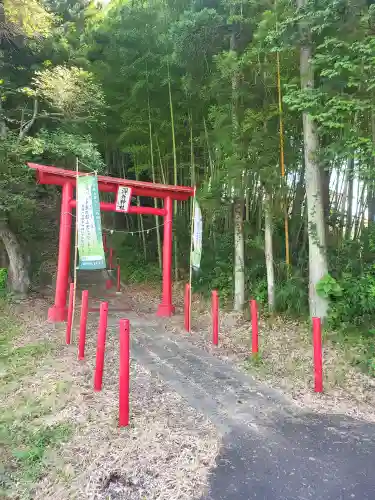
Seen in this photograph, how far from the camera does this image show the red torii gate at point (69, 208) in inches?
284

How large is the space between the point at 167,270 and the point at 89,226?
116 inches

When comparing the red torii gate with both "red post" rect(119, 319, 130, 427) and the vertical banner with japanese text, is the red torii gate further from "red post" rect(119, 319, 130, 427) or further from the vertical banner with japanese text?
"red post" rect(119, 319, 130, 427)

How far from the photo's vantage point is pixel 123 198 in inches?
311

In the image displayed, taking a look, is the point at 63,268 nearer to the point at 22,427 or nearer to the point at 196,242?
the point at 196,242

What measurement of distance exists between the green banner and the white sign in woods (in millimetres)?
1801

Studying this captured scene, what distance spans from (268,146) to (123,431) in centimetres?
497

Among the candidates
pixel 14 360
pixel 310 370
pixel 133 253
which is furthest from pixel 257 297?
pixel 133 253

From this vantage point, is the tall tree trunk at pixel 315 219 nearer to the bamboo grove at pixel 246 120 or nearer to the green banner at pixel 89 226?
the bamboo grove at pixel 246 120

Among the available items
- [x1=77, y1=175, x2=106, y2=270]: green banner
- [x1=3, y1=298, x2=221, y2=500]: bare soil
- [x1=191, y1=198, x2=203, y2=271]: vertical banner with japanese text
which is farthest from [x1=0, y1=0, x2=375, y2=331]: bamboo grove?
[x1=3, y1=298, x2=221, y2=500]: bare soil

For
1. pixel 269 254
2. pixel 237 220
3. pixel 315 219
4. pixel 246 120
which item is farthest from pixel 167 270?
pixel 315 219

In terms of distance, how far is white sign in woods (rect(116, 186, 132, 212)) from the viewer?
25.8 ft

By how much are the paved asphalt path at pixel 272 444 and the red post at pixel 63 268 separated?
319cm

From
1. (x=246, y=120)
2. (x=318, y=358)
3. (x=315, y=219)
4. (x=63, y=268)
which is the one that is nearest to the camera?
(x=318, y=358)

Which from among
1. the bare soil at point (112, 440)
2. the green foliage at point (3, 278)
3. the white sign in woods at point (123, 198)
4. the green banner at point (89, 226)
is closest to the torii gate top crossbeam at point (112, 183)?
the white sign in woods at point (123, 198)
